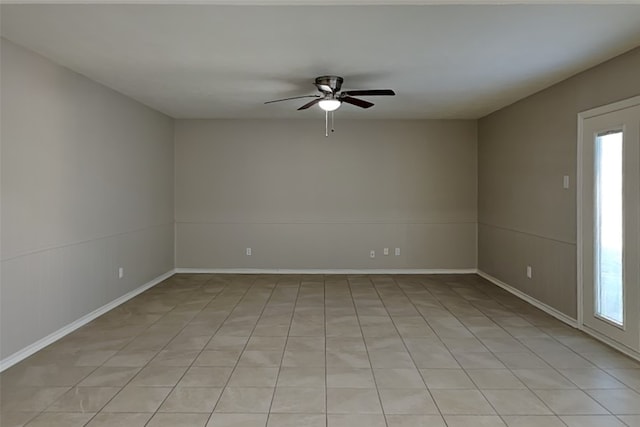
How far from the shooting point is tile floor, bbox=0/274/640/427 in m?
2.68

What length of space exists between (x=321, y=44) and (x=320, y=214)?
4.09 metres

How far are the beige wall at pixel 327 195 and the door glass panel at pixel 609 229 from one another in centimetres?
327

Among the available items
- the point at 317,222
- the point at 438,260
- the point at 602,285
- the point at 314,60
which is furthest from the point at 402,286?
the point at 314,60

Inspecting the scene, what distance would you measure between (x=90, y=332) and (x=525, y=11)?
4.48 m

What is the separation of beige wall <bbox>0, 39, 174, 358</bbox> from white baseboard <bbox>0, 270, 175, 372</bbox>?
0.05 m

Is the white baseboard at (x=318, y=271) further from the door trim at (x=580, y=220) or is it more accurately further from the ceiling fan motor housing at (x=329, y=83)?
the ceiling fan motor housing at (x=329, y=83)

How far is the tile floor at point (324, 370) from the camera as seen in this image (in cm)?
268

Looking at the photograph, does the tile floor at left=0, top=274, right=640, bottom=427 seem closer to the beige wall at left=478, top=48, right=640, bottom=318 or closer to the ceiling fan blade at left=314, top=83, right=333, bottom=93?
the beige wall at left=478, top=48, right=640, bottom=318

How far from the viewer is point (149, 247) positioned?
A: 6.32 metres

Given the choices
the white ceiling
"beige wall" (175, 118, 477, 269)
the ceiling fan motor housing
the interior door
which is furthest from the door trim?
"beige wall" (175, 118, 477, 269)

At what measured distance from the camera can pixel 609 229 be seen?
395cm

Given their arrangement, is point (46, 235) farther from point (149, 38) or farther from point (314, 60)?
point (314, 60)

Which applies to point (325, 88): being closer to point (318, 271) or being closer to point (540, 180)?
point (540, 180)

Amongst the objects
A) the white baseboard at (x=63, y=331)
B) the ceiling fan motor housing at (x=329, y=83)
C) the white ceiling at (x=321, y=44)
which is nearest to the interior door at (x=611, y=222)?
the white ceiling at (x=321, y=44)
